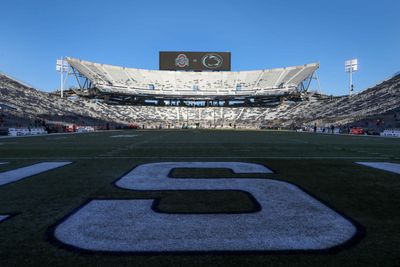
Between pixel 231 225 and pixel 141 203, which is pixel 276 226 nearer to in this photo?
pixel 231 225

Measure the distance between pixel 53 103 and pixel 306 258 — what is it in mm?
68979

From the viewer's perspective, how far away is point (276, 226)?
334 centimetres

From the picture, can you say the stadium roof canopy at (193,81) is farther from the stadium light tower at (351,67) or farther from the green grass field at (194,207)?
the green grass field at (194,207)

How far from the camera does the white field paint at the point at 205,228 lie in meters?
2.83

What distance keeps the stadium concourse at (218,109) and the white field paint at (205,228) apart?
43903mm

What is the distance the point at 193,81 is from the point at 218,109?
420 inches

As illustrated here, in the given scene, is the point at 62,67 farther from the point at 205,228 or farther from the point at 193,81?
the point at 205,228

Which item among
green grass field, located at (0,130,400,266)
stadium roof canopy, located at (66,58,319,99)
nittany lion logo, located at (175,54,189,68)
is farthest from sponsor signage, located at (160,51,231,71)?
green grass field, located at (0,130,400,266)

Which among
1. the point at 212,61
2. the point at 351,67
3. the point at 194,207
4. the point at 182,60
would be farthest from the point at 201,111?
the point at 194,207

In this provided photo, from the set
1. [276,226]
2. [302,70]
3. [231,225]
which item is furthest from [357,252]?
[302,70]

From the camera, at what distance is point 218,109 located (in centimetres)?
8262

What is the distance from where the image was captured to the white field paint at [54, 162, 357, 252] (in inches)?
111

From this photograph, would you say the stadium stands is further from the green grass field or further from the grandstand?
the green grass field

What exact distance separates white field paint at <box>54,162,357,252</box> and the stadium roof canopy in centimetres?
7156
